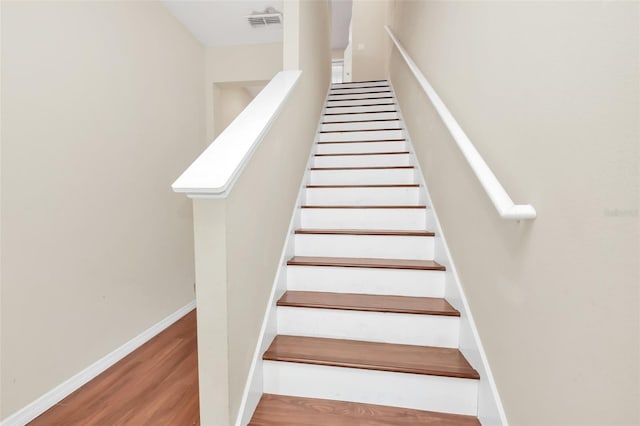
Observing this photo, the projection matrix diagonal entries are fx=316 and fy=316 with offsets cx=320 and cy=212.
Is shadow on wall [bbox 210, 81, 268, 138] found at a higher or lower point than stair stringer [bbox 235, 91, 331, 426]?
higher

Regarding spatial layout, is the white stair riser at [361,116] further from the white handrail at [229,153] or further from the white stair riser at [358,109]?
the white handrail at [229,153]

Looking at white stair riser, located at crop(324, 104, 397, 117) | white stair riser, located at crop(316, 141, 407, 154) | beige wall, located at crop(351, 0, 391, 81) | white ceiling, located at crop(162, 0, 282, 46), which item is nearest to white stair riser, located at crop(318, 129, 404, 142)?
white stair riser, located at crop(316, 141, 407, 154)

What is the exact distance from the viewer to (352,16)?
575cm

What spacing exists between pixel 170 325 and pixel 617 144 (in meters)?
2.93

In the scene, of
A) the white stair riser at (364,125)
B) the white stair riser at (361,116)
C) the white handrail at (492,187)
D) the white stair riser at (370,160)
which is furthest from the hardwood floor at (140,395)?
the white stair riser at (361,116)

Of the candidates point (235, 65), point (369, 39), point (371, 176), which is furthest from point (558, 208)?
point (369, 39)

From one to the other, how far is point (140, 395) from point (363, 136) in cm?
260

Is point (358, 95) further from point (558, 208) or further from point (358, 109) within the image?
point (558, 208)

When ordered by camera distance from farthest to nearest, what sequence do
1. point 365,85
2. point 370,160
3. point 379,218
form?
point 365,85 < point 370,160 < point 379,218

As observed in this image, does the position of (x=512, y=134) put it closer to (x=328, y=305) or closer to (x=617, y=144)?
(x=617, y=144)

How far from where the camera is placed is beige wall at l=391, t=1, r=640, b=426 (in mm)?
640

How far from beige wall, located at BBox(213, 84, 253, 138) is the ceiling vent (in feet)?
2.46

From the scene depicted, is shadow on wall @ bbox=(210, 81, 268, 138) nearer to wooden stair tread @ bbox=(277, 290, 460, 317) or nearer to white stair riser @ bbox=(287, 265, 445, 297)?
white stair riser @ bbox=(287, 265, 445, 297)

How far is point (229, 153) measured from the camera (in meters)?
1.12
